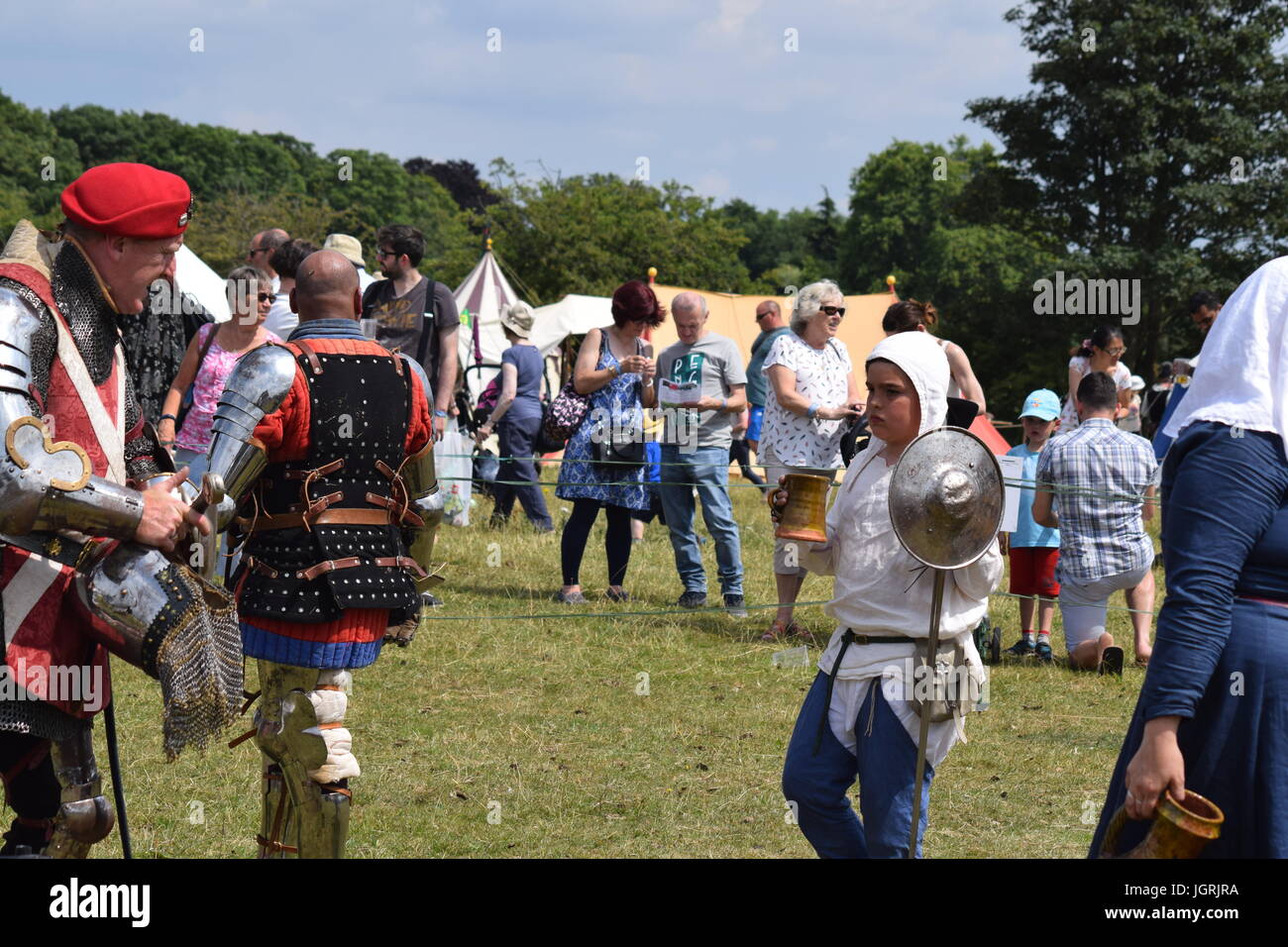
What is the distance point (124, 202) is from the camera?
3061 mm

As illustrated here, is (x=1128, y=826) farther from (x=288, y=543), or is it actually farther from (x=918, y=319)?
(x=918, y=319)

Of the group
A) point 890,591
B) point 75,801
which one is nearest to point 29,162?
point 75,801

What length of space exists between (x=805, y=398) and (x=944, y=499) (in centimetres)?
423

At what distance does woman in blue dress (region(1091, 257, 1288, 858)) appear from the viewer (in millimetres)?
2367

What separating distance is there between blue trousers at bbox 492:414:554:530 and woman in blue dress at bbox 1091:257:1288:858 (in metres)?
8.54

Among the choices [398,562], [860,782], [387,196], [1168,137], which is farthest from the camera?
[387,196]

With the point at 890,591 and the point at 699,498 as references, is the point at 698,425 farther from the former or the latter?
the point at 890,591

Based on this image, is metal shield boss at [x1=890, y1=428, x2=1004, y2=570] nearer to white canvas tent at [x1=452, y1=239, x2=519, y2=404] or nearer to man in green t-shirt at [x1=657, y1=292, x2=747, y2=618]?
man in green t-shirt at [x1=657, y1=292, x2=747, y2=618]

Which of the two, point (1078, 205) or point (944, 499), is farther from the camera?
point (1078, 205)

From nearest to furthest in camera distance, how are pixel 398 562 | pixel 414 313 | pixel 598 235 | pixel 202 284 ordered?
pixel 398 562 < pixel 414 313 < pixel 202 284 < pixel 598 235

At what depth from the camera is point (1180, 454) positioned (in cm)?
246

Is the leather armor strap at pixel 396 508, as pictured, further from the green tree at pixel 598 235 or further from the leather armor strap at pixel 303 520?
the green tree at pixel 598 235

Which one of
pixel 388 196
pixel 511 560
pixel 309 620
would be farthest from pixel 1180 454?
pixel 388 196

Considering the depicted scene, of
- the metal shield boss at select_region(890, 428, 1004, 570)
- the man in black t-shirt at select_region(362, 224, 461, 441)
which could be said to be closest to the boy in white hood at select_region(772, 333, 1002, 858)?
the metal shield boss at select_region(890, 428, 1004, 570)
